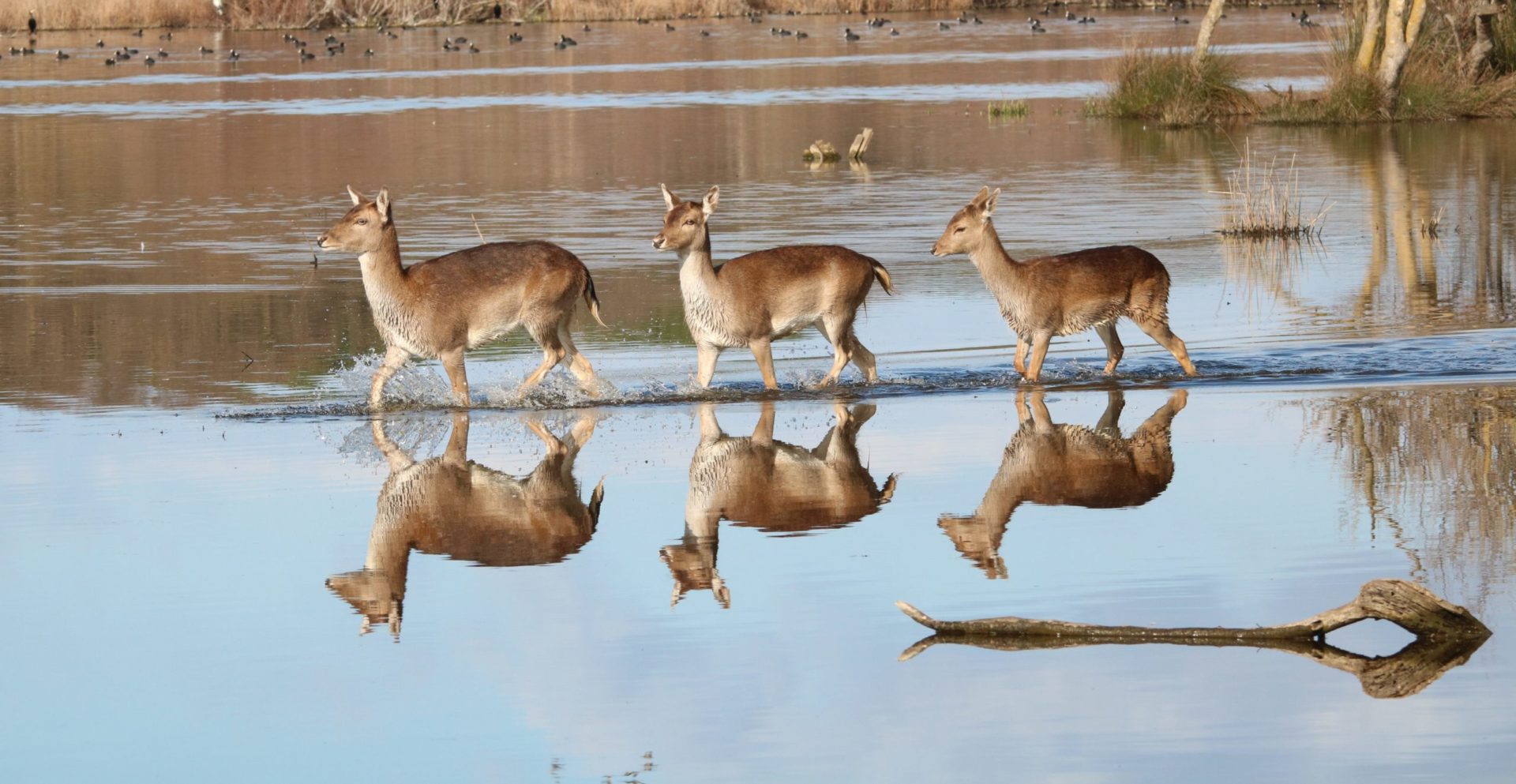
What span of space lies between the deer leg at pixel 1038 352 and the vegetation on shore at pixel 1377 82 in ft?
77.3

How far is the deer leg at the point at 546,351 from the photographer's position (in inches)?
596

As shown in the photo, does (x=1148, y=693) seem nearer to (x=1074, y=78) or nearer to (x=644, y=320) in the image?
(x=644, y=320)

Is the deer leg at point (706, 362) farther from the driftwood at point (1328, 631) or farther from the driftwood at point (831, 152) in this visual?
the driftwood at point (831, 152)

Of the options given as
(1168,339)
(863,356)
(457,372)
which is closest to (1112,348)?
(1168,339)

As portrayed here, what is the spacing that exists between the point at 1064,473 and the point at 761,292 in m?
3.44

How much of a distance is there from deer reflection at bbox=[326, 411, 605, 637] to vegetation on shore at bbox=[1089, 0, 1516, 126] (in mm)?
27543

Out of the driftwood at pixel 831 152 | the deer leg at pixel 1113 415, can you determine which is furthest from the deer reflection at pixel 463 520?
the driftwood at pixel 831 152

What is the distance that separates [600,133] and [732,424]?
26324 millimetres

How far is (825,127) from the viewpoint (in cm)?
4075

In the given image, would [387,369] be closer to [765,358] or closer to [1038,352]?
[765,358]

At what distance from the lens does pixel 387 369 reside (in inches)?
591

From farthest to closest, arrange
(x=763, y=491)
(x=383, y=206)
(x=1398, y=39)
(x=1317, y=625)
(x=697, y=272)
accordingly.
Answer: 1. (x=1398, y=39)
2. (x=697, y=272)
3. (x=383, y=206)
4. (x=763, y=491)
5. (x=1317, y=625)

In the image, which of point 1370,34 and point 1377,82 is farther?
point 1377,82

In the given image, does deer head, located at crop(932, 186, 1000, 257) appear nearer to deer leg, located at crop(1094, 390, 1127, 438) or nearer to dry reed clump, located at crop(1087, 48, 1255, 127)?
deer leg, located at crop(1094, 390, 1127, 438)
